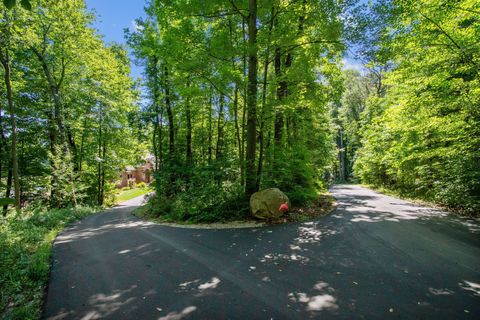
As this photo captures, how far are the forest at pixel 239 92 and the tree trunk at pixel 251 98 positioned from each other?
0.15ft

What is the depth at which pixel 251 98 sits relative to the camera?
7902 mm

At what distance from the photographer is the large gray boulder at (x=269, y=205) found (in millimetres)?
7602

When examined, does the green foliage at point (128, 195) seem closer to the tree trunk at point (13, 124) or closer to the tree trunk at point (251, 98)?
the tree trunk at point (13, 124)

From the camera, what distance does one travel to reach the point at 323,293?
10.7 feet

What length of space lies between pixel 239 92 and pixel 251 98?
58.7 inches

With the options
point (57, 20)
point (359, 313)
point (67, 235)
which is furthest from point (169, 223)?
point (57, 20)

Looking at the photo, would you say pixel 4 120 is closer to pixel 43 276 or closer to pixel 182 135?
pixel 182 135

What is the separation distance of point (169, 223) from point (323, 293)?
6.49 m

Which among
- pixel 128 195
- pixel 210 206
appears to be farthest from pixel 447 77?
pixel 128 195

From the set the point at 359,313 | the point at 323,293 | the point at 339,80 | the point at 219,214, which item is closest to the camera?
the point at 359,313

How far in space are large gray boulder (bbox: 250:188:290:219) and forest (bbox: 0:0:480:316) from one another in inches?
21.2

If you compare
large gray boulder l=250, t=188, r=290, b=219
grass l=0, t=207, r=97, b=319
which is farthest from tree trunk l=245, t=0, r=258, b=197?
grass l=0, t=207, r=97, b=319

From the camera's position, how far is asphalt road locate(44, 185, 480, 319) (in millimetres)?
2957

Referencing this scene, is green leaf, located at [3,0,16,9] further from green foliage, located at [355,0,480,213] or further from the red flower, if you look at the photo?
green foliage, located at [355,0,480,213]
